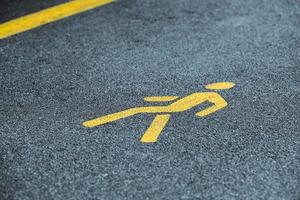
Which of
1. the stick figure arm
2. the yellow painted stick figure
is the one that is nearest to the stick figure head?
the yellow painted stick figure

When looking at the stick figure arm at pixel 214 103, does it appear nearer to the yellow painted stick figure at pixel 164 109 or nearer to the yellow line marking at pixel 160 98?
the yellow painted stick figure at pixel 164 109

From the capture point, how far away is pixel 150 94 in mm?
4316

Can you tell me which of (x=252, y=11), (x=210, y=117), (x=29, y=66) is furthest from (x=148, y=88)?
(x=252, y=11)

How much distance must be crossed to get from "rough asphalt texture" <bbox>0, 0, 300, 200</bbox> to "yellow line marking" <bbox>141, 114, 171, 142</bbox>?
43 mm

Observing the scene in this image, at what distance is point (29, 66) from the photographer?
481cm

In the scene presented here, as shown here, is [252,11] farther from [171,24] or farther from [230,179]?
[230,179]

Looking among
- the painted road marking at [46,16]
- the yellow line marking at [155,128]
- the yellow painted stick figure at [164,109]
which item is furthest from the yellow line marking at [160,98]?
the painted road marking at [46,16]

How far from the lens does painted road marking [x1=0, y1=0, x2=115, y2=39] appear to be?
5391mm

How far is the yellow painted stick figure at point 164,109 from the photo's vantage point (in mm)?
3877

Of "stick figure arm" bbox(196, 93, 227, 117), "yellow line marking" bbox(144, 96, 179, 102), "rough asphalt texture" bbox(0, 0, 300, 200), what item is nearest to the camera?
"rough asphalt texture" bbox(0, 0, 300, 200)

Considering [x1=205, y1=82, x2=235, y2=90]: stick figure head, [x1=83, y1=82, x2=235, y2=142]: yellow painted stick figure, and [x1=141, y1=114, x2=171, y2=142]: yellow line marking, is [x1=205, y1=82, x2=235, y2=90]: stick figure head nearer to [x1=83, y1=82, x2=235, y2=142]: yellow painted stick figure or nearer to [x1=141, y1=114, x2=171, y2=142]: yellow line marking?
[x1=83, y1=82, x2=235, y2=142]: yellow painted stick figure

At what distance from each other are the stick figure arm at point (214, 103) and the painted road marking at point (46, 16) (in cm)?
200

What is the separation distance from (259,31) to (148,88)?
4.60 feet

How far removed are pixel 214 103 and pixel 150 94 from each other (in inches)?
18.3
